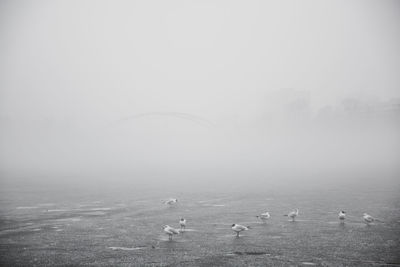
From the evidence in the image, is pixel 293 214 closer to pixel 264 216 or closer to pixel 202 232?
pixel 264 216

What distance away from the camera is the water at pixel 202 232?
19.0m

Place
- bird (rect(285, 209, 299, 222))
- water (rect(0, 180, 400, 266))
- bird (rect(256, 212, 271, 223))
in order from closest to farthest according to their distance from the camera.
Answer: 1. water (rect(0, 180, 400, 266))
2. bird (rect(256, 212, 271, 223))
3. bird (rect(285, 209, 299, 222))

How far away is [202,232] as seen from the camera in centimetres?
2516

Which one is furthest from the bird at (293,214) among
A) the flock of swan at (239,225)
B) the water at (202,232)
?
the water at (202,232)

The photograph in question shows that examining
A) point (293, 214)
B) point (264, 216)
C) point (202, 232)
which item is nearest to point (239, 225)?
point (202, 232)

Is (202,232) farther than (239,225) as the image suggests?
Yes

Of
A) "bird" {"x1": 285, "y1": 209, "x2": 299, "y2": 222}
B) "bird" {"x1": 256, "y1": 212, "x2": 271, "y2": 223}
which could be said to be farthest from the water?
"bird" {"x1": 285, "y1": 209, "x2": 299, "y2": 222}

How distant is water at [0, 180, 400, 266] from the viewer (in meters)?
19.0

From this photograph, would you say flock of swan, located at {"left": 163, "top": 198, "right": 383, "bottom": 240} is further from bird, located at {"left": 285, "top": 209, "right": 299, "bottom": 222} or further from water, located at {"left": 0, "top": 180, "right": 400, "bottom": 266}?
water, located at {"left": 0, "top": 180, "right": 400, "bottom": 266}

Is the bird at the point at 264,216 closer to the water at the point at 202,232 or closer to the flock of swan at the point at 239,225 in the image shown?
the flock of swan at the point at 239,225

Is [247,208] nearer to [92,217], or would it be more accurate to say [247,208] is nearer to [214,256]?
[92,217]

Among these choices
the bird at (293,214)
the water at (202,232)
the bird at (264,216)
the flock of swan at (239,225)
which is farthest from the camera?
the bird at (293,214)

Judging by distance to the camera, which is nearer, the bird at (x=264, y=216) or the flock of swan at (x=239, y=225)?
the flock of swan at (x=239, y=225)

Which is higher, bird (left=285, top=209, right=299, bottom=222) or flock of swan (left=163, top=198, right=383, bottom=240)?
bird (left=285, top=209, right=299, bottom=222)
